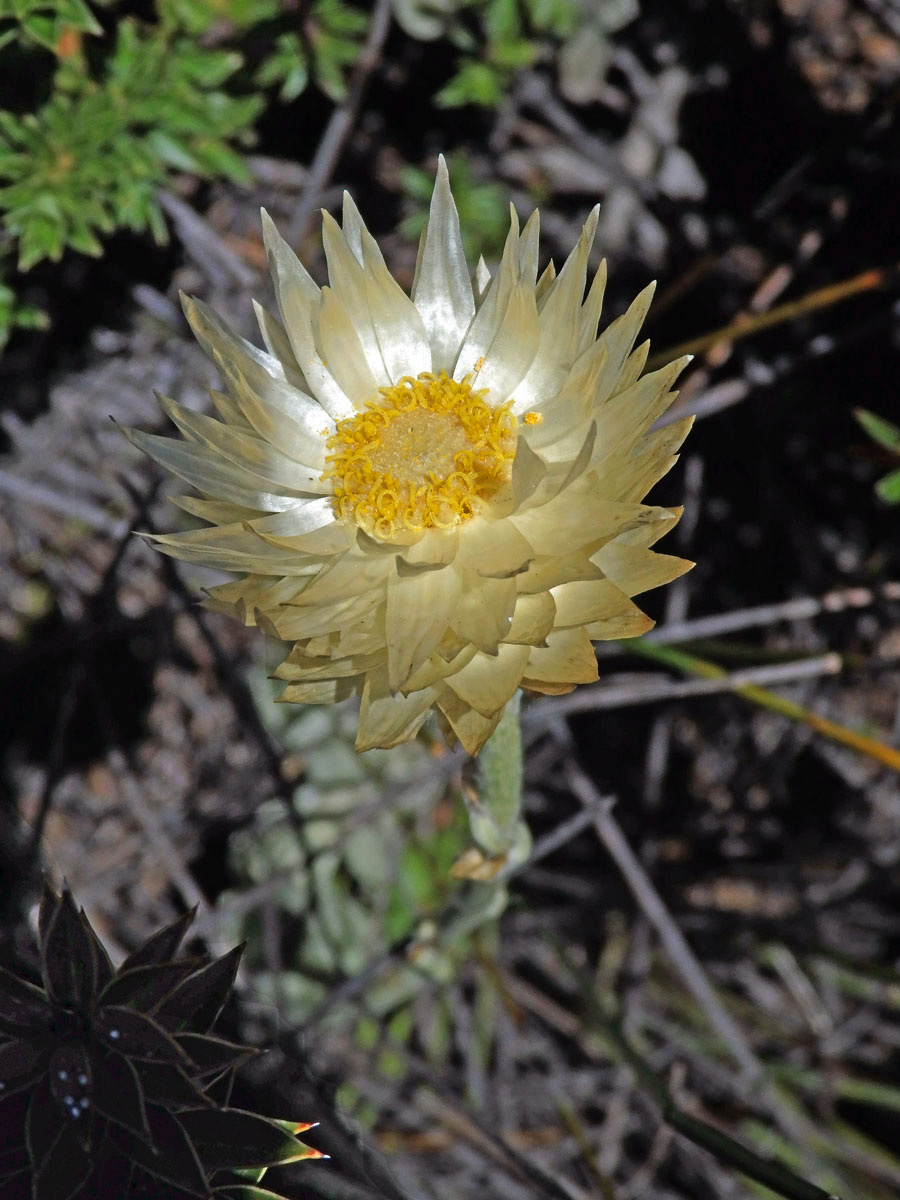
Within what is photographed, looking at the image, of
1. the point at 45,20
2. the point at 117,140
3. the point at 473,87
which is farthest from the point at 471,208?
the point at 45,20

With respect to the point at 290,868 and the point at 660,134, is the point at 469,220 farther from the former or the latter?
the point at 290,868

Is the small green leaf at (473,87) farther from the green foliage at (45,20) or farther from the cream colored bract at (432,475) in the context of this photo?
the cream colored bract at (432,475)

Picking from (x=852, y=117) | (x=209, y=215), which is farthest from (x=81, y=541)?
(x=852, y=117)

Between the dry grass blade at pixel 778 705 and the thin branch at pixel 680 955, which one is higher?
the dry grass blade at pixel 778 705

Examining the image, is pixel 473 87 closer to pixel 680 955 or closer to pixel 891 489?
pixel 891 489

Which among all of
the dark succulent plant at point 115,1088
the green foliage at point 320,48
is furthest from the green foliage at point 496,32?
the dark succulent plant at point 115,1088

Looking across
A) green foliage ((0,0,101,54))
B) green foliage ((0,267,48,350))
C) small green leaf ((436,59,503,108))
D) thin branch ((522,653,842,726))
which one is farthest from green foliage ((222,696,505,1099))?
green foliage ((0,0,101,54))

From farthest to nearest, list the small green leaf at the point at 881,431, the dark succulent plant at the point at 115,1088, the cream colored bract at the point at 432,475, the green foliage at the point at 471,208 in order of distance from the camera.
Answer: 1. the green foliage at the point at 471,208
2. the small green leaf at the point at 881,431
3. the cream colored bract at the point at 432,475
4. the dark succulent plant at the point at 115,1088
